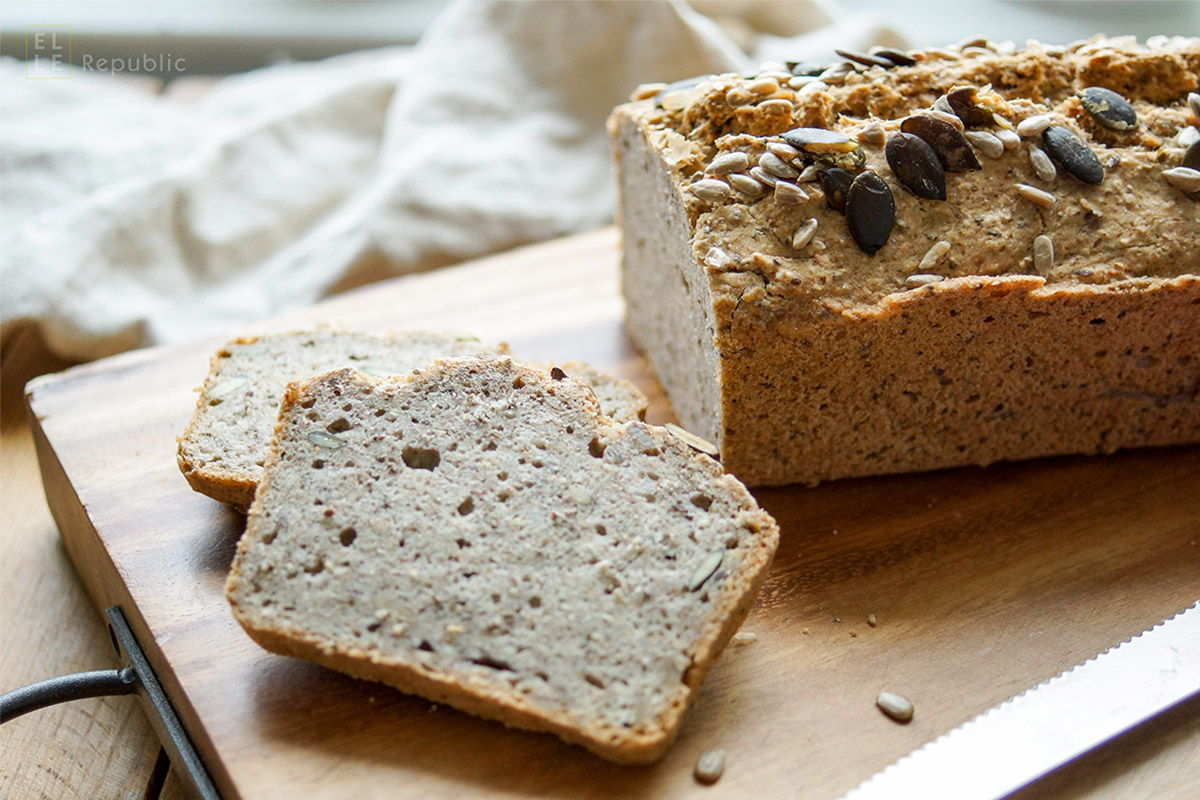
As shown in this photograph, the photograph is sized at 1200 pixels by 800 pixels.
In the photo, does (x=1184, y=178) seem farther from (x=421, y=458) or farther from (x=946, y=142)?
(x=421, y=458)

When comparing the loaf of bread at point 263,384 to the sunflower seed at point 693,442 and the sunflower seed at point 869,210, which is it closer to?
the sunflower seed at point 693,442

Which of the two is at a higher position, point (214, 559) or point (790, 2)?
point (790, 2)

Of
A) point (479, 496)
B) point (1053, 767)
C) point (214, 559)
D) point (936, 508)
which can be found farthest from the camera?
point (936, 508)

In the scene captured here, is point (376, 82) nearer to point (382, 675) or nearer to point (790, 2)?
point (790, 2)

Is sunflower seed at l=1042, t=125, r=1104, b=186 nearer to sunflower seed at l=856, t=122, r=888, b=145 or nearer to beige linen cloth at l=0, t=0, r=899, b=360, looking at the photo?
sunflower seed at l=856, t=122, r=888, b=145

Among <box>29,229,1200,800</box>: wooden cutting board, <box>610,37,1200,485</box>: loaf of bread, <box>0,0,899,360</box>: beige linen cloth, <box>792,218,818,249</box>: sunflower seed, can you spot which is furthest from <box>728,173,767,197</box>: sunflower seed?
<box>0,0,899,360</box>: beige linen cloth

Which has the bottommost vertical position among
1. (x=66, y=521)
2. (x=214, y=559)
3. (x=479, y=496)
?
(x=66, y=521)

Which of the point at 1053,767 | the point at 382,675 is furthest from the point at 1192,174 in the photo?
the point at 382,675

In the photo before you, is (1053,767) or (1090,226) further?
(1090,226)
